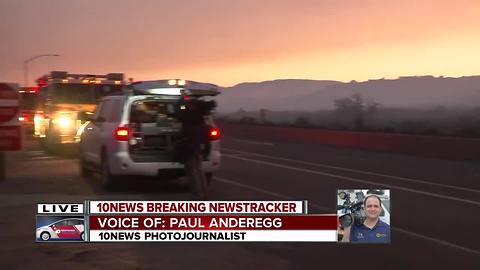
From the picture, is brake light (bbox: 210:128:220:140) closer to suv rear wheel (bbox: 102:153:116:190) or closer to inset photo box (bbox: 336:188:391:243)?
suv rear wheel (bbox: 102:153:116:190)

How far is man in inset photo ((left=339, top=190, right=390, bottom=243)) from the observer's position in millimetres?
7609

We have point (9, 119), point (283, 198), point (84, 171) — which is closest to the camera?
point (283, 198)

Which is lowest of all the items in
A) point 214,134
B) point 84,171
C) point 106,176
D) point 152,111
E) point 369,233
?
point 369,233

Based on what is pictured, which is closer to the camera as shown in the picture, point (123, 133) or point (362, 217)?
point (362, 217)

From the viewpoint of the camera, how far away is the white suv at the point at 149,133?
12531 millimetres

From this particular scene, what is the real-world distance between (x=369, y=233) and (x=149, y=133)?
5839 mm

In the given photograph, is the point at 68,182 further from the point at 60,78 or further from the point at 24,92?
the point at 24,92

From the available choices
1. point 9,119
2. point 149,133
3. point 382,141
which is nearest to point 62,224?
point 149,133

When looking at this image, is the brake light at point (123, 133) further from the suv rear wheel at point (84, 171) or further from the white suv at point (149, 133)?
the suv rear wheel at point (84, 171)

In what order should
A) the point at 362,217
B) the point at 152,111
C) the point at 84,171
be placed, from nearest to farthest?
the point at 362,217, the point at 152,111, the point at 84,171

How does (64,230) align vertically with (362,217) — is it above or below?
below

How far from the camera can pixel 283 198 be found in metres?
12.3

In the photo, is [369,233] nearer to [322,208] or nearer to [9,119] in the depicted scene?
[322,208]

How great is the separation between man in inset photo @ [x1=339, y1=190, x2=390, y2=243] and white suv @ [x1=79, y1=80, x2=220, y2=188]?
5155 mm
